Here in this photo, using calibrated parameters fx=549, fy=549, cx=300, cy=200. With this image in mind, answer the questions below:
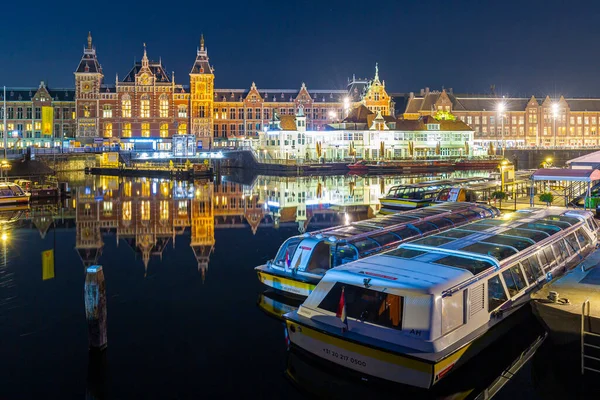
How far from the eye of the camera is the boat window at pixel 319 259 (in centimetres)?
1639

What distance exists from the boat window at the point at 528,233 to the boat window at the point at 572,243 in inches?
62.3

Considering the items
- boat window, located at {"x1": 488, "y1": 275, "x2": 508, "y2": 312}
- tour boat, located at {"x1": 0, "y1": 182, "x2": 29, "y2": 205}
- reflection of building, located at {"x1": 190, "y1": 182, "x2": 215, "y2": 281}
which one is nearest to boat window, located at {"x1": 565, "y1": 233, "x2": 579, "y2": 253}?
boat window, located at {"x1": 488, "y1": 275, "x2": 508, "y2": 312}

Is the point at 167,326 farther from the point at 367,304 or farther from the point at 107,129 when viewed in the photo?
the point at 107,129

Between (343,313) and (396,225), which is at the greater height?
(396,225)

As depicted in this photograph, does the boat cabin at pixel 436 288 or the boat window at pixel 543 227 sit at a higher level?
the boat window at pixel 543 227

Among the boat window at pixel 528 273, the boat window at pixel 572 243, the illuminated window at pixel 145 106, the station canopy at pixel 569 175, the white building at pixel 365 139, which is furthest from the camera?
the illuminated window at pixel 145 106

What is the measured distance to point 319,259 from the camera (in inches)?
659

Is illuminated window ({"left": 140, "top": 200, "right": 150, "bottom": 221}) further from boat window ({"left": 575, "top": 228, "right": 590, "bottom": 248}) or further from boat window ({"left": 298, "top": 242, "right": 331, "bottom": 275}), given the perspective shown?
boat window ({"left": 575, "top": 228, "right": 590, "bottom": 248})

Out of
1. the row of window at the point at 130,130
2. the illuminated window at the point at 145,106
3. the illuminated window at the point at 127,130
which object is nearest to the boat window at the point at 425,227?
the row of window at the point at 130,130

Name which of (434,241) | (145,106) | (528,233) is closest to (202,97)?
(145,106)

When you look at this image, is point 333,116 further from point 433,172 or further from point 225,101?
point 433,172

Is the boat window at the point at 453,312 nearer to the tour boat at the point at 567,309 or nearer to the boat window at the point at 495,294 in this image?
the boat window at the point at 495,294

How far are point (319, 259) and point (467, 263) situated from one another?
5.34 meters

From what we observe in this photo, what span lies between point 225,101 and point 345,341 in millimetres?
98813
